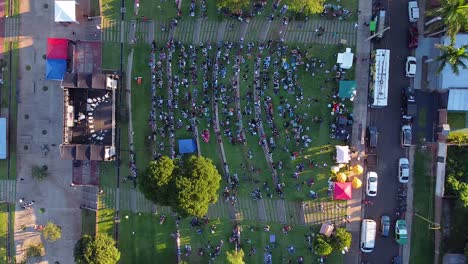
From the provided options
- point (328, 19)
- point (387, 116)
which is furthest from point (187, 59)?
point (387, 116)

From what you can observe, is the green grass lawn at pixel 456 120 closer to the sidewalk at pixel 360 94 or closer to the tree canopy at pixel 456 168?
the tree canopy at pixel 456 168

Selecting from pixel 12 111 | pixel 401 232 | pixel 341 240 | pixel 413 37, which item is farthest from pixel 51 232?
pixel 413 37

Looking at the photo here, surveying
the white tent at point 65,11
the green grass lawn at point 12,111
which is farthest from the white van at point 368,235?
the green grass lawn at point 12,111

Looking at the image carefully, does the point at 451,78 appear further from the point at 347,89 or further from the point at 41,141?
the point at 41,141

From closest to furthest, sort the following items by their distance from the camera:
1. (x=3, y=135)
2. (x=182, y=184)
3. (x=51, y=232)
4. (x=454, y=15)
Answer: (x=454, y=15) → (x=182, y=184) → (x=51, y=232) → (x=3, y=135)

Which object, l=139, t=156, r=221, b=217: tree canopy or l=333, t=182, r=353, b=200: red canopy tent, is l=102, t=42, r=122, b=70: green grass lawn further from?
l=333, t=182, r=353, b=200: red canopy tent

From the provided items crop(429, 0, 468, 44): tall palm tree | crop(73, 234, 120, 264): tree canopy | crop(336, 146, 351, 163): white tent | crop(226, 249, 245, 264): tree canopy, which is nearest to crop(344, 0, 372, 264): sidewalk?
crop(336, 146, 351, 163): white tent
